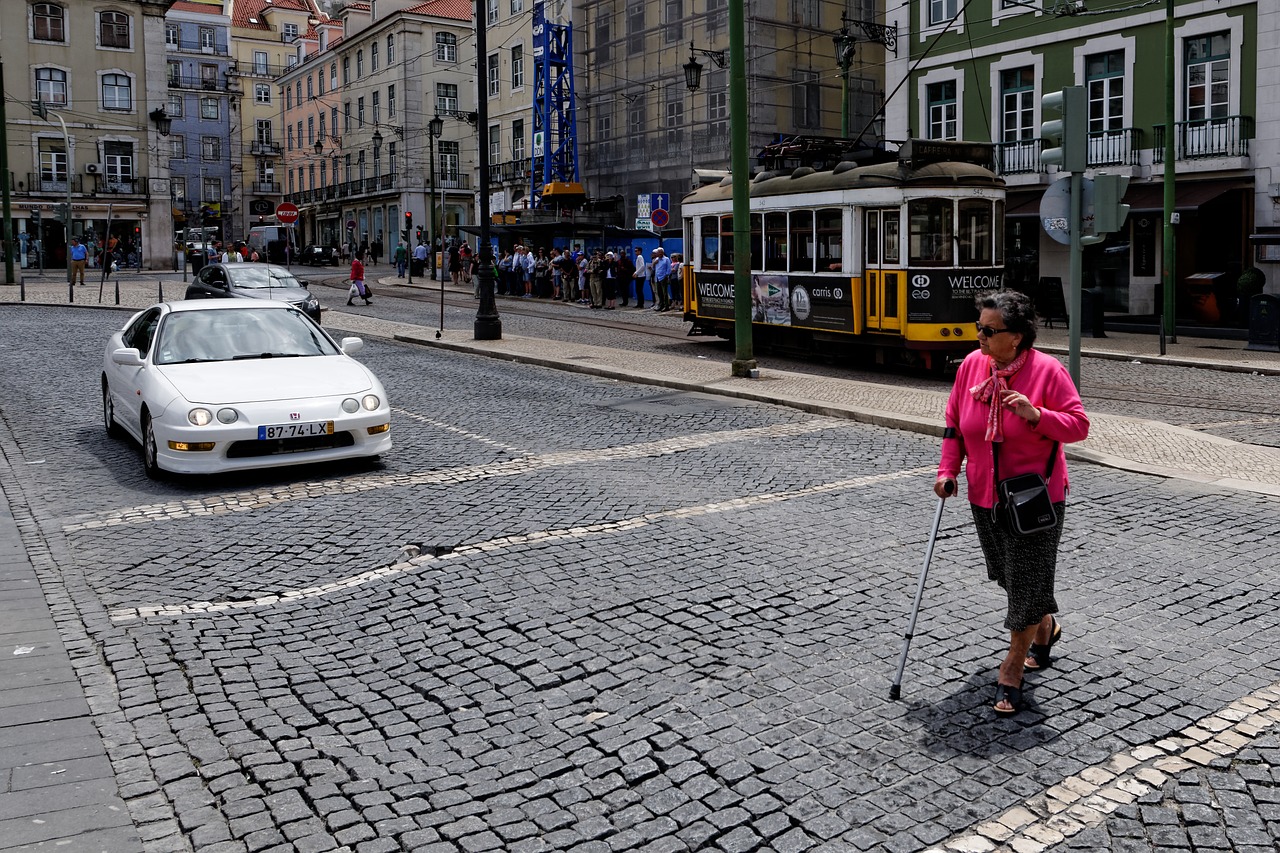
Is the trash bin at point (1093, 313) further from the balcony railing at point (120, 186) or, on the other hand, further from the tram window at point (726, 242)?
the balcony railing at point (120, 186)

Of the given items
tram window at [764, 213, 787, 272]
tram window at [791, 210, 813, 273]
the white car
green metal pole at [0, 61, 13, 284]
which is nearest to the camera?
the white car

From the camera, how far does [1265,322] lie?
2117 cm

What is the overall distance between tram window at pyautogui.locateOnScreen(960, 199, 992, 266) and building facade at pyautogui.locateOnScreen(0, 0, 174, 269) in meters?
48.8

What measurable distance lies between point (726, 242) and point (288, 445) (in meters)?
12.7

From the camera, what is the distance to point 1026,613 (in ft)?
16.2

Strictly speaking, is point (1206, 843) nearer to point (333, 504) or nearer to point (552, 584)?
point (552, 584)

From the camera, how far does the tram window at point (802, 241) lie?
62.2 feet

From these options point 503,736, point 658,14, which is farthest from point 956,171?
point 658,14

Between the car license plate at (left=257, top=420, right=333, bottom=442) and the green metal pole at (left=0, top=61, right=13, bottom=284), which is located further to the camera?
the green metal pole at (left=0, top=61, right=13, bottom=284)

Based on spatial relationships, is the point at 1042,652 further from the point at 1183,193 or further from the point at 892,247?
the point at 1183,193

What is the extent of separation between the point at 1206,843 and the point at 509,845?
2.17 m

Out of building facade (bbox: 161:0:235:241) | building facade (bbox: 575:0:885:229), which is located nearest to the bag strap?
building facade (bbox: 575:0:885:229)

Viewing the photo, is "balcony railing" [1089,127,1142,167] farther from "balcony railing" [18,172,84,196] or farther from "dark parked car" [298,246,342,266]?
"balcony railing" [18,172,84,196]

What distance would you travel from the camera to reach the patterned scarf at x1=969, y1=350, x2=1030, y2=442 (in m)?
4.90
